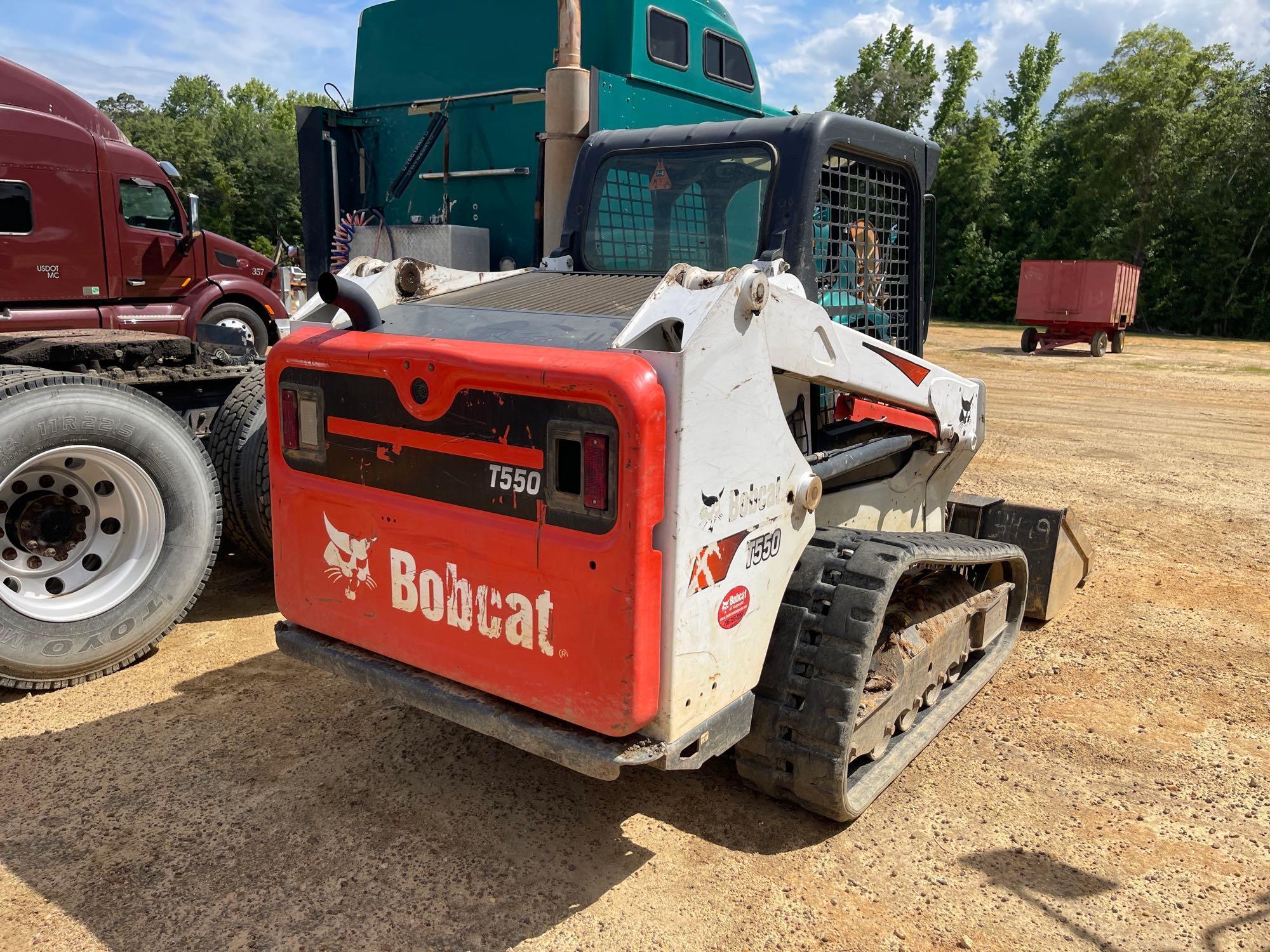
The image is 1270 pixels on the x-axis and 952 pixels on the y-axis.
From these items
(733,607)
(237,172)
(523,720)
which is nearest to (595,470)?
(733,607)

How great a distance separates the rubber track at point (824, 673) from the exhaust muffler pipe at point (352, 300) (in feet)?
4.97

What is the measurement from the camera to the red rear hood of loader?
7.58ft

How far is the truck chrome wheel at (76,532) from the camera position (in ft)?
12.8

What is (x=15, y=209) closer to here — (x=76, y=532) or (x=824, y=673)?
(x=76, y=532)

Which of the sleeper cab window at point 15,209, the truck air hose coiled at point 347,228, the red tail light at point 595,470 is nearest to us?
the red tail light at point 595,470

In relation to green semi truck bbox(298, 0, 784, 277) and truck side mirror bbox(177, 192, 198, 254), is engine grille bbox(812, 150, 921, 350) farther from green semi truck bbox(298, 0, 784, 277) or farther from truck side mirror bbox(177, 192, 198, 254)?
truck side mirror bbox(177, 192, 198, 254)

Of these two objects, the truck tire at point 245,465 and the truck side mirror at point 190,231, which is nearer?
the truck tire at point 245,465

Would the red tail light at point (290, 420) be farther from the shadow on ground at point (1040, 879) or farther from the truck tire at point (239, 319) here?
the truck tire at point (239, 319)

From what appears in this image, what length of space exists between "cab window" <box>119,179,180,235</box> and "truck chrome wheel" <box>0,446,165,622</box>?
6.28 m

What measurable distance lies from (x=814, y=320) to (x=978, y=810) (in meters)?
1.73

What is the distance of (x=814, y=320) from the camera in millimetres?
2836

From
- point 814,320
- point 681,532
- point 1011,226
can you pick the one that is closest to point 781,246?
point 814,320

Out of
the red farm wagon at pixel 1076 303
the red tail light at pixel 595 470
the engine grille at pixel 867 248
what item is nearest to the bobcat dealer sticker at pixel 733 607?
the red tail light at pixel 595 470

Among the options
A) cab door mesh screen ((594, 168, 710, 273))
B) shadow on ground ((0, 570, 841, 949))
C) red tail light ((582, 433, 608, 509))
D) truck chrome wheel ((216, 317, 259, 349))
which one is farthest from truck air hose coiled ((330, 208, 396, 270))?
red tail light ((582, 433, 608, 509))
